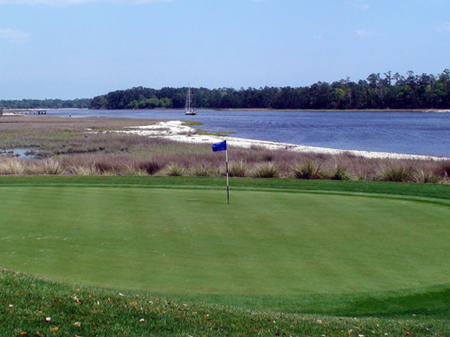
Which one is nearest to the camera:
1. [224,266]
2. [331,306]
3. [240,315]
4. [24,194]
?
[240,315]

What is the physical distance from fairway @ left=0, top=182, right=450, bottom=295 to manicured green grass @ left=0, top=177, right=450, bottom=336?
0.9 inches

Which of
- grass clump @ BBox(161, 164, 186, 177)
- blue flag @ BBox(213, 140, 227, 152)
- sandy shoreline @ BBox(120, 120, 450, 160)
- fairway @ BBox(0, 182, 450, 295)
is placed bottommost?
sandy shoreline @ BBox(120, 120, 450, 160)

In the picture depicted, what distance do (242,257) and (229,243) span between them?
57cm

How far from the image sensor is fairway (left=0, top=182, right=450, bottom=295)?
5.09 metres

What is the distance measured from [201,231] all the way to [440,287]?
3.39m

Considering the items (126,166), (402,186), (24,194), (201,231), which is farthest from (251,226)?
(126,166)

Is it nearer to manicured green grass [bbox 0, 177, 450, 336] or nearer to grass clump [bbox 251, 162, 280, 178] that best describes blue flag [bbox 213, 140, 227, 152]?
manicured green grass [bbox 0, 177, 450, 336]

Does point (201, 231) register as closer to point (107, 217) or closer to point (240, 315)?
point (107, 217)

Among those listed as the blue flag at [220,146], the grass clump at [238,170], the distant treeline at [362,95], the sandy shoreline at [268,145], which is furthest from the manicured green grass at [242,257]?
the distant treeline at [362,95]

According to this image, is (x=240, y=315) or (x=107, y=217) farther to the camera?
(x=107, y=217)

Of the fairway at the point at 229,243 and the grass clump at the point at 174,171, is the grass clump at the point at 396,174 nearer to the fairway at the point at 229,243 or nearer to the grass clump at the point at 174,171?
the fairway at the point at 229,243

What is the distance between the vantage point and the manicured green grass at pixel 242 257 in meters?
4.17

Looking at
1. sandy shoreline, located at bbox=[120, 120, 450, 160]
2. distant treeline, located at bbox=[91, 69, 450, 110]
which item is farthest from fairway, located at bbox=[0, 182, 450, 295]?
distant treeline, located at bbox=[91, 69, 450, 110]

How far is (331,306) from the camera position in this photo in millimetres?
4562
